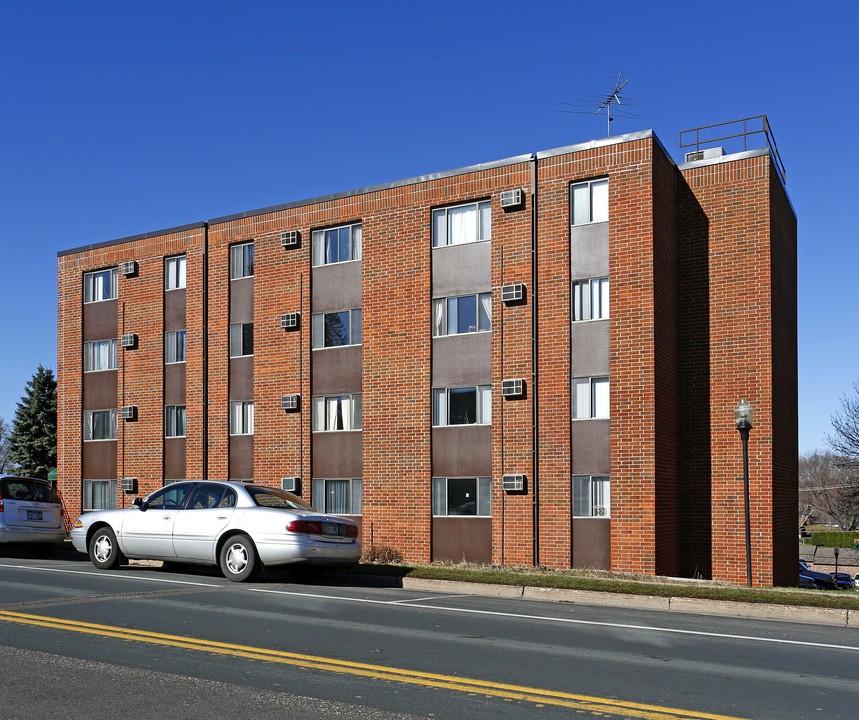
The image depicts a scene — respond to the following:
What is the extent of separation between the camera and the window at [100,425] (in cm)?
3014

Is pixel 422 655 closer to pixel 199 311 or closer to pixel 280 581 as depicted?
pixel 280 581

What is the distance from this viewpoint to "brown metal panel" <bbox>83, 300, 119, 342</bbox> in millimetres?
30175

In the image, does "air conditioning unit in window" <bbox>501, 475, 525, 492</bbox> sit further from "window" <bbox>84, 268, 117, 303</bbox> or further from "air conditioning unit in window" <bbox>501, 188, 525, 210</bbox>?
"window" <bbox>84, 268, 117, 303</bbox>

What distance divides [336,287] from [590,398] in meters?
7.96

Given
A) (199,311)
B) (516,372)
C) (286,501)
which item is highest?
(199,311)

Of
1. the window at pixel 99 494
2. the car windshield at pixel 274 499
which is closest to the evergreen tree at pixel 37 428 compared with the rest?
the window at pixel 99 494

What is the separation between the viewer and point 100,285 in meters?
30.7

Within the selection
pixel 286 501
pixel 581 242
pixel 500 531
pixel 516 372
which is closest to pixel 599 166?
pixel 581 242

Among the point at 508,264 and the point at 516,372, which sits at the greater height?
the point at 508,264

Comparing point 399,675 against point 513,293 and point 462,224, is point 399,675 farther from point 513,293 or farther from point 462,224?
point 462,224

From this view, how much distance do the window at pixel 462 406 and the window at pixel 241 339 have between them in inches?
255

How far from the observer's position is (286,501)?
592 inches

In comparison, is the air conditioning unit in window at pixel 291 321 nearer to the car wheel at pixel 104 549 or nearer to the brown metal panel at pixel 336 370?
the brown metal panel at pixel 336 370

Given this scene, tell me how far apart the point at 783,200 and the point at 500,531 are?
450 inches
